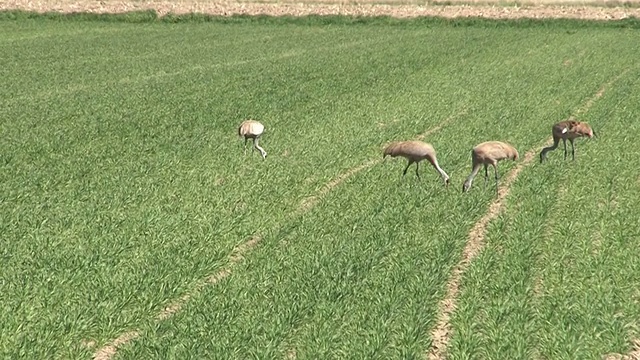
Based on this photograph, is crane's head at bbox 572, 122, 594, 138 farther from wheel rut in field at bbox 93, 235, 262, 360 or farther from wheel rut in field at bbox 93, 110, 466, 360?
wheel rut in field at bbox 93, 235, 262, 360

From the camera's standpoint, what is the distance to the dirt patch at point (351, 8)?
46.2 m

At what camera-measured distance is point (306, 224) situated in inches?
395

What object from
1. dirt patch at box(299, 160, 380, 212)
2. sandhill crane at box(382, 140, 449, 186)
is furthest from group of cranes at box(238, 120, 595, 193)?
dirt patch at box(299, 160, 380, 212)

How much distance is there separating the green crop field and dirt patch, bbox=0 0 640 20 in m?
24.3

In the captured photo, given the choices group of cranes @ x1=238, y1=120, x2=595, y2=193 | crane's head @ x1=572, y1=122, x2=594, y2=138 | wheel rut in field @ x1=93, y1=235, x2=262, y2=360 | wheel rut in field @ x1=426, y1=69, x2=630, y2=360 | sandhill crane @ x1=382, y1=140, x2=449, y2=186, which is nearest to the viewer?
wheel rut in field @ x1=93, y1=235, x2=262, y2=360

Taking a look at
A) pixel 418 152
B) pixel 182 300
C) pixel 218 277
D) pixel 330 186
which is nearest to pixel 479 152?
pixel 418 152

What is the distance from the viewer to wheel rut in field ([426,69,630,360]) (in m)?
7.05

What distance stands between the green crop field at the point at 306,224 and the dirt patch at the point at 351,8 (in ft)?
79.7

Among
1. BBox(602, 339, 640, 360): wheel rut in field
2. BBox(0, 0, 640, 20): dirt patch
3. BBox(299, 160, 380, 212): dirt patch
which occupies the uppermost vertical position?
BBox(602, 339, 640, 360): wheel rut in field

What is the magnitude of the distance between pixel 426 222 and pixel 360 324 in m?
3.23

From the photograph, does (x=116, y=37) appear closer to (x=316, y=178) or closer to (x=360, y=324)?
(x=316, y=178)

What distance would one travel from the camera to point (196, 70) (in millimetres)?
26922

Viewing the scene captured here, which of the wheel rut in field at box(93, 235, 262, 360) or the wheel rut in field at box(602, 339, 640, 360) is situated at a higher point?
the wheel rut in field at box(602, 339, 640, 360)

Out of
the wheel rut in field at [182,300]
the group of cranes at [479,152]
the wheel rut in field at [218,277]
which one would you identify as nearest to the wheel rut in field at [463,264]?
the group of cranes at [479,152]
